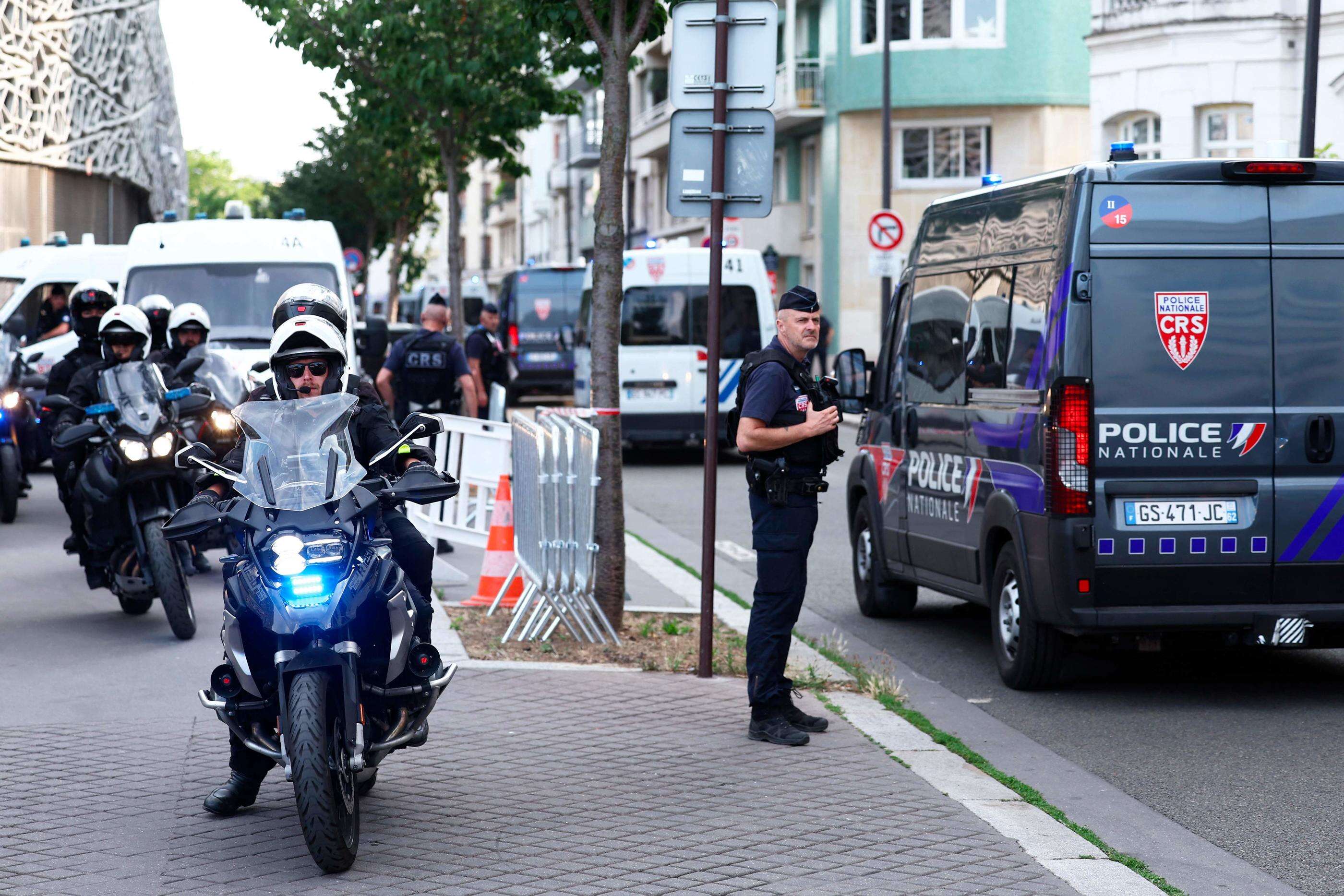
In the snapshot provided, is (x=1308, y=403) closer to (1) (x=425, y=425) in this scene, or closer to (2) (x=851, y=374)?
(2) (x=851, y=374)

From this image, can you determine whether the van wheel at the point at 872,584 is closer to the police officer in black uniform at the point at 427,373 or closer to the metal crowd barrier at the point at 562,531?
the metal crowd barrier at the point at 562,531

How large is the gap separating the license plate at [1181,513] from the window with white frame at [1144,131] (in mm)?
21671

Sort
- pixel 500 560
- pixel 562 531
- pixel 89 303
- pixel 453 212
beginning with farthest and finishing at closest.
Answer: pixel 453 212
pixel 89 303
pixel 500 560
pixel 562 531

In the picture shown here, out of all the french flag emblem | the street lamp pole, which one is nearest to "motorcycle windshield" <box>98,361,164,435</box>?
the french flag emblem

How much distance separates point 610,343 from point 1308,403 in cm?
358

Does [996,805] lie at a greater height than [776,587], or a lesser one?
lesser

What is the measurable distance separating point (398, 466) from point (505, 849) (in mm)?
1311

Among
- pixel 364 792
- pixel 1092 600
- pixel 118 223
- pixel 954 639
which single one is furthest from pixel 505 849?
pixel 118 223

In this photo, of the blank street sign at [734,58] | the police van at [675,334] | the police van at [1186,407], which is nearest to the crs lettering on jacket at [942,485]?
the police van at [1186,407]

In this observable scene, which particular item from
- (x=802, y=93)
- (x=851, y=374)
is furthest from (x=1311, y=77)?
(x=802, y=93)

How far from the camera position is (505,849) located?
5426mm

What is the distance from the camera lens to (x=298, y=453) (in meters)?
5.23

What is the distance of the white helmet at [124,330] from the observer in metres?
9.34

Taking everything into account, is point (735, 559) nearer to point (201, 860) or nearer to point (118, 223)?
point (201, 860)
